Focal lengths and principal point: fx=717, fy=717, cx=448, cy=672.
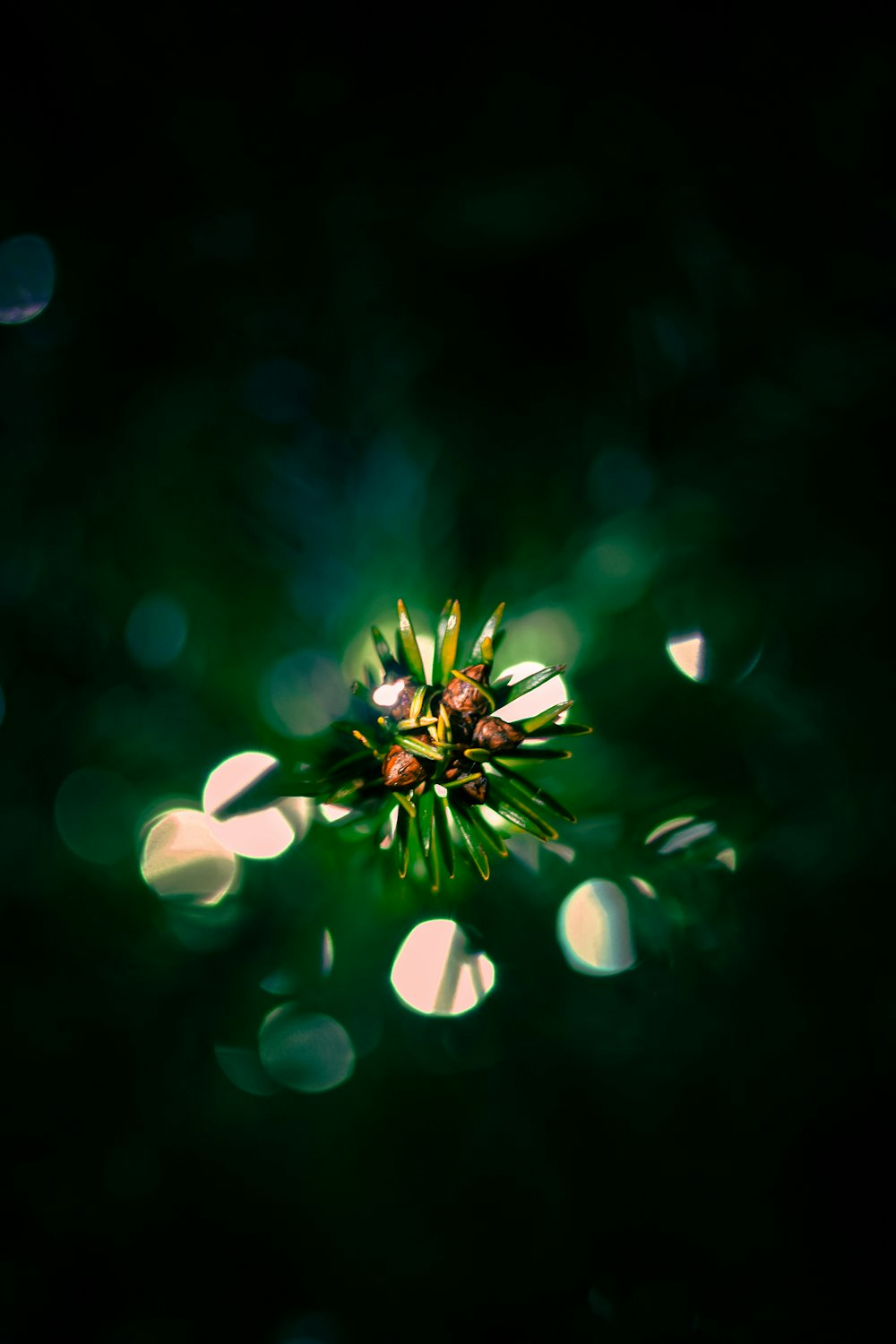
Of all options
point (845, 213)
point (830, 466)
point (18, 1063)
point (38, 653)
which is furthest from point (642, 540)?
point (18, 1063)

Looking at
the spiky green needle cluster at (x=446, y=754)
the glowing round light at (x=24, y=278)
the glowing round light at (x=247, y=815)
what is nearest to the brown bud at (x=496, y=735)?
the spiky green needle cluster at (x=446, y=754)

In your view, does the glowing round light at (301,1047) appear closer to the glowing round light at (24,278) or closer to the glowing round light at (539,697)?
the glowing round light at (539,697)

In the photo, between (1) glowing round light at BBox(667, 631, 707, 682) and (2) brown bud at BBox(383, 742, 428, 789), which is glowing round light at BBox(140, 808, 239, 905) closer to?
(2) brown bud at BBox(383, 742, 428, 789)

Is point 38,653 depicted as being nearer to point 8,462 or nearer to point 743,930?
point 8,462

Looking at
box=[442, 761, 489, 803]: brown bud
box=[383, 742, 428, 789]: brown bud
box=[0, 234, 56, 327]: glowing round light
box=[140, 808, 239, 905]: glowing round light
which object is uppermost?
box=[0, 234, 56, 327]: glowing round light

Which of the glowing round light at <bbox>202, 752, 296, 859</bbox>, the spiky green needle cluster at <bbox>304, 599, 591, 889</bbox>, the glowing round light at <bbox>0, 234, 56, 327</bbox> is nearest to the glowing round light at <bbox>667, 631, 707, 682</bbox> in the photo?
the spiky green needle cluster at <bbox>304, 599, 591, 889</bbox>

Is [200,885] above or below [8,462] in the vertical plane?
below

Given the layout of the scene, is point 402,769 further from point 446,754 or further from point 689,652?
point 689,652
